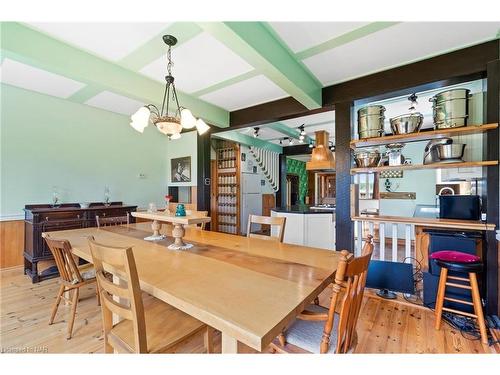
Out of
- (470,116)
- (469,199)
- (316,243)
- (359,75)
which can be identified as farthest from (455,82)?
(316,243)

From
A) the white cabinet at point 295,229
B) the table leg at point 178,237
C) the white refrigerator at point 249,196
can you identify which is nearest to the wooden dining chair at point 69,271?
the table leg at point 178,237

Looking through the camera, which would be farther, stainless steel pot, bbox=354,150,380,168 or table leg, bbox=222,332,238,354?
stainless steel pot, bbox=354,150,380,168

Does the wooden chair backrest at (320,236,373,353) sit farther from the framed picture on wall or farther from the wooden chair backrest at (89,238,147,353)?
the framed picture on wall

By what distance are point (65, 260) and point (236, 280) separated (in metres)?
1.68

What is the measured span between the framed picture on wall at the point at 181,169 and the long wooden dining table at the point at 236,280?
3.05 metres

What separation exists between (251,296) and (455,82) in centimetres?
297

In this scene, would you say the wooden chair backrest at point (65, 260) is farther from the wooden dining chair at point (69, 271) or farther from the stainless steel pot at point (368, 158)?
the stainless steel pot at point (368, 158)

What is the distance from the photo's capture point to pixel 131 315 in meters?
1.05

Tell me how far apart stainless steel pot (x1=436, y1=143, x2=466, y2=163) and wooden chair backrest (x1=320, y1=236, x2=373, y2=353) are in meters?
1.89

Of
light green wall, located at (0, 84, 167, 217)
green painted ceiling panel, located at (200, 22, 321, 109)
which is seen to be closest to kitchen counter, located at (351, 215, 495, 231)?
green painted ceiling panel, located at (200, 22, 321, 109)

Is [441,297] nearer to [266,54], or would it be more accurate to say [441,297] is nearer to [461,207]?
[461,207]

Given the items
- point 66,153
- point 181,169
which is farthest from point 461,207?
point 66,153

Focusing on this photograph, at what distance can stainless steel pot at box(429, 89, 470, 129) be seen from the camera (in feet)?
7.05
